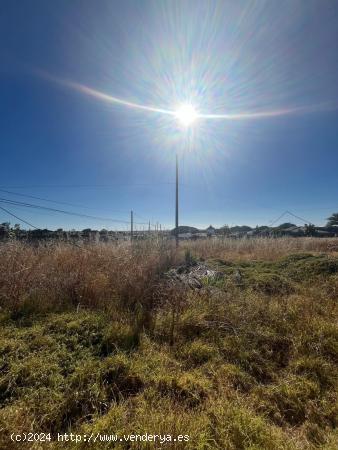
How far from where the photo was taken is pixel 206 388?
203cm

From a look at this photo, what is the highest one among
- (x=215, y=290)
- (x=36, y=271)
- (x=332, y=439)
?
(x=36, y=271)

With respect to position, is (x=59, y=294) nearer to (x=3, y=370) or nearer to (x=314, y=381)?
(x=3, y=370)

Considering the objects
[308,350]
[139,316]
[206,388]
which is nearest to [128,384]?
[206,388]

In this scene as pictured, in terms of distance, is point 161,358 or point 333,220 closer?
point 161,358

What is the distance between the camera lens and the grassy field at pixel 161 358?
1.64 metres

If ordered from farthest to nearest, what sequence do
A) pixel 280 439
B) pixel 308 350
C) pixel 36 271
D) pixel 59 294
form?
pixel 36 271, pixel 59 294, pixel 308 350, pixel 280 439

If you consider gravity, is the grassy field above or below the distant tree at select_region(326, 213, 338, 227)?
below

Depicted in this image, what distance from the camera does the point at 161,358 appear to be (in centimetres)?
244

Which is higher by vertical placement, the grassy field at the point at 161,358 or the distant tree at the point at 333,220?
the distant tree at the point at 333,220

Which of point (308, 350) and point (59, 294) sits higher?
point (59, 294)

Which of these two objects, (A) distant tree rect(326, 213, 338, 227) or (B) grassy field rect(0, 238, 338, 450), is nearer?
(B) grassy field rect(0, 238, 338, 450)

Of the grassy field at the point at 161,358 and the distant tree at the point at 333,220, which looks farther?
the distant tree at the point at 333,220

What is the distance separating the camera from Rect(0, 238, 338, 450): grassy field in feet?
5.38

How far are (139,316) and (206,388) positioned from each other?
1.49 meters
